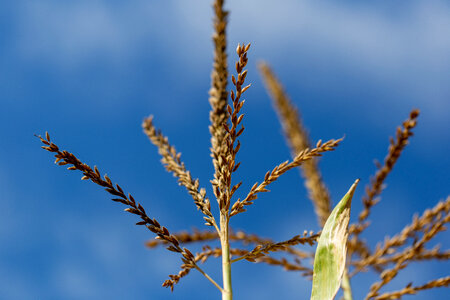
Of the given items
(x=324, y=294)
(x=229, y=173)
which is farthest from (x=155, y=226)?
(x=324, y=294)

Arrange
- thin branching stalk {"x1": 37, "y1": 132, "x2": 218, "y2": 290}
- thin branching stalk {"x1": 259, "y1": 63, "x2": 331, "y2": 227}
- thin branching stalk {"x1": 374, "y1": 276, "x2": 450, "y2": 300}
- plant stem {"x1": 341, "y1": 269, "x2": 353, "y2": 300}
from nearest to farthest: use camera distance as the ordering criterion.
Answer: thin branching stalk {"x1": 37, "y1": 132, "x2": 218, "y2": 290} → thin branching stalk {"x1": 374, "y1": 276, "x2": 450, "y2": 300} → plant stem {"x1": 341, "y1": 269, "x2": 353, "y2": 300} → thin branching stalk {"x1": 259, "y1": 63, "x2": 331, "y2": 227}

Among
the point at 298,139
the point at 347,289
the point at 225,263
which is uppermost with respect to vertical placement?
the point at 298,139

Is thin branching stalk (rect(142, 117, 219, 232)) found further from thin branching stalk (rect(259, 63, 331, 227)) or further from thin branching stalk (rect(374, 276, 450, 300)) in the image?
thin branching stalk (rect(259, 63, 331, 227))

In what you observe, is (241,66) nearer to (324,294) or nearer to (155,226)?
(155,226)

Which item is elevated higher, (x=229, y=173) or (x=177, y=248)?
(x=229, y=173)

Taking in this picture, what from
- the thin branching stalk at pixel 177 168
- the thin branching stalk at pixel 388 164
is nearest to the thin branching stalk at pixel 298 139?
the thin branching stalk at pixel 388 164

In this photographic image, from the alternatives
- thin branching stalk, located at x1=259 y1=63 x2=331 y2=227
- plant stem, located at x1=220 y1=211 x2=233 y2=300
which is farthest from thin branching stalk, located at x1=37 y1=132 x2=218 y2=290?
thin branching stalk, located at x1=259 y1=63 x2=331 y2=227

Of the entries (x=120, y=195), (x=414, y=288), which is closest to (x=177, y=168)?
(x=120, y=195)

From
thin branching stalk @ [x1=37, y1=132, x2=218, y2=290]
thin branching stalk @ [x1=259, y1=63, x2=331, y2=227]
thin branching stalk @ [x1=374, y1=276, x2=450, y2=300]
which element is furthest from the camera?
thin branching stalk @ [x1=259, y1=63, x2=331, y2=227]

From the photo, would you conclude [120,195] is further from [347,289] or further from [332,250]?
[347,289]
